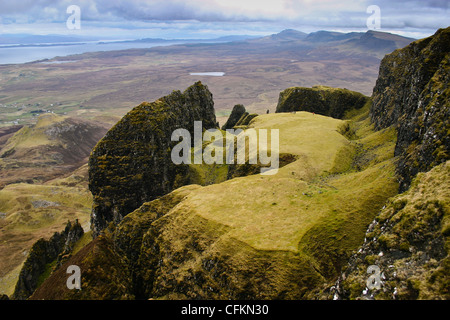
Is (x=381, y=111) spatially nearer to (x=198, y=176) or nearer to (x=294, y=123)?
(x=294, y=123)

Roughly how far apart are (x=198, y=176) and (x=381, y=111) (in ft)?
178

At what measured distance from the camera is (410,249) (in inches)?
628

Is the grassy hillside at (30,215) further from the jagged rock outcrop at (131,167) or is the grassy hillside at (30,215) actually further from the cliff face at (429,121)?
the cliff face at (429,121)

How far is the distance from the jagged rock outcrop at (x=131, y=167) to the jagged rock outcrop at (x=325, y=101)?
63.9m

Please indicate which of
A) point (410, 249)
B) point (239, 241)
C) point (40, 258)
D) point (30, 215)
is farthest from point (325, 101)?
point (30, 215)

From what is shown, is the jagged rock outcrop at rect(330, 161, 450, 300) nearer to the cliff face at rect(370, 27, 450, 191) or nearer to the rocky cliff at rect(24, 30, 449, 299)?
the rocky cliff at rect(24, 30, 449, 299)

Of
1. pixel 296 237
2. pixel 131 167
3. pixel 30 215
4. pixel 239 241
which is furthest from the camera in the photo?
pixel 30 215

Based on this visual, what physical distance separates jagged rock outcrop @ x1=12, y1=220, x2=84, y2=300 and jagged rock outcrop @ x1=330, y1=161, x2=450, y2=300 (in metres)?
62.4

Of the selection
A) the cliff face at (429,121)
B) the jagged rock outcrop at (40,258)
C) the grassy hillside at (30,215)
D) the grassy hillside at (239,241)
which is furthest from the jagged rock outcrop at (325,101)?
the grassy hillside at (30,215)

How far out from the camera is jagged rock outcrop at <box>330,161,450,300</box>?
13.9 metres

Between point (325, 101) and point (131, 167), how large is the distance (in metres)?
86.3

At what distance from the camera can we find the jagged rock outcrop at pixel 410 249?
13867mm

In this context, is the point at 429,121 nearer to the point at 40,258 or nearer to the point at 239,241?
the point at 239,241
